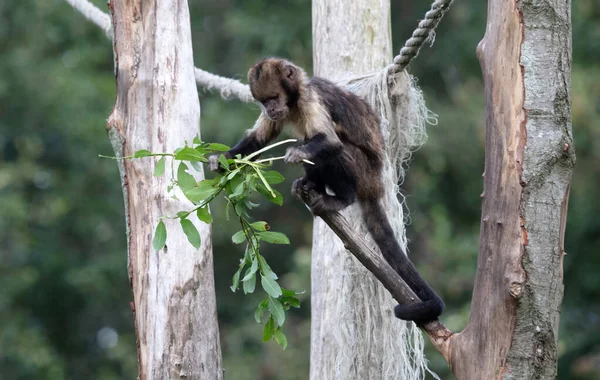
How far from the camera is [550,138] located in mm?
3832

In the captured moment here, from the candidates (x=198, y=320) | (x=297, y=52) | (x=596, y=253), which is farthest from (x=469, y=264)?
(x=198, y=320)

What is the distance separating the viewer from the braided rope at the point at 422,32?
17.1 feet

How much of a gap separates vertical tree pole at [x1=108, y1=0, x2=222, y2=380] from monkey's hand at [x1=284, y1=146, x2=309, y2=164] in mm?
561

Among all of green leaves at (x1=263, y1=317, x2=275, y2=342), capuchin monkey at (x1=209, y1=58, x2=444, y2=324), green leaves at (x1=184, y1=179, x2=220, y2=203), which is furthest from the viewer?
capuchin monkey at (x1=209, y1=58, x2=444, y2=324)

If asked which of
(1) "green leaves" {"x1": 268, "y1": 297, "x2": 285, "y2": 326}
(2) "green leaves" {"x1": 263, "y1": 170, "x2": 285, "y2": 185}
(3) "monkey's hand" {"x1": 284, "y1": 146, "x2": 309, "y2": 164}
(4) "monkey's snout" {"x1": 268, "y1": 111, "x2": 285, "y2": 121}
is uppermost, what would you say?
(4) "monkey's snout" {"x1": 268, "y1": 111, "x2": 285, "y2": 121}

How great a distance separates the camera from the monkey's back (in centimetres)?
544

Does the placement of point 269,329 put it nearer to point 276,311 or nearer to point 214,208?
point 276,311

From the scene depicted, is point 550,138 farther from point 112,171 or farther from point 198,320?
point 112,171

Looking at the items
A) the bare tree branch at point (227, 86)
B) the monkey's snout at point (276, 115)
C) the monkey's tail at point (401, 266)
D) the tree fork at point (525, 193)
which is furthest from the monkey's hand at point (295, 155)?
the bare tree branch at point (227, 86)

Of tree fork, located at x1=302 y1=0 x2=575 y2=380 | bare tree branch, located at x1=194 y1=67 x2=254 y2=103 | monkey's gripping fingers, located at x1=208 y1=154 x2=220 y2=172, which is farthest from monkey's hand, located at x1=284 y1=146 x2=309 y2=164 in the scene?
bare tree branch, located at x1=194 y1=67 x2=254 y2=103

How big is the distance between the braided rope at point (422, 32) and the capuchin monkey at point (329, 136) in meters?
0.38

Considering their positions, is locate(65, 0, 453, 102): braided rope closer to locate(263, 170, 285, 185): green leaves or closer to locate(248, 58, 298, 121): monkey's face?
locate(248, 58, 298, 121): monkey's face

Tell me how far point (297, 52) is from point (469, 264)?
5.29 meters

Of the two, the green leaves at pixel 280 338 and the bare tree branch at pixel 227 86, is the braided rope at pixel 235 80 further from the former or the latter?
the green leaves at pixel 280 338
